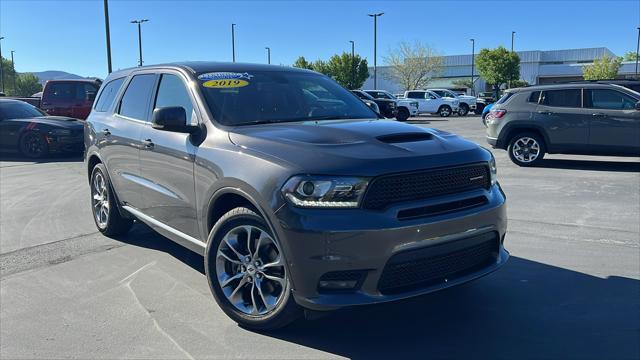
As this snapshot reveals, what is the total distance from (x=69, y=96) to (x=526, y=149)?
14.3m

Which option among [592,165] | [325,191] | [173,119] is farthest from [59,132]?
[592,165]

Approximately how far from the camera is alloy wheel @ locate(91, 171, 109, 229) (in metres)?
5.82

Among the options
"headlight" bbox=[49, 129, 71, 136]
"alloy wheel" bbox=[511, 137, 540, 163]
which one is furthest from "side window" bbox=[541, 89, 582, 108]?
"headlight" bbox=[49, 129, 71, 136]

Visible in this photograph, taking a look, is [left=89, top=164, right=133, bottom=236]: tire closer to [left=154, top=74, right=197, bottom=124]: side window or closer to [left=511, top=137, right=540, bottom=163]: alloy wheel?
[left=154, top=74, right=197, bottom=124]: side window

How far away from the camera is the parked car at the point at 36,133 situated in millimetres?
12836

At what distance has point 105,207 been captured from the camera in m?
5.87

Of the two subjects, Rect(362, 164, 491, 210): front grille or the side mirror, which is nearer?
Rect(362, 164, 491, 210): front grille

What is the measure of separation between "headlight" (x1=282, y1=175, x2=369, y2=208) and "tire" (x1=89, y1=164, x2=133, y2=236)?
3223 mm

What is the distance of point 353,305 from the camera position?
2.96 meters

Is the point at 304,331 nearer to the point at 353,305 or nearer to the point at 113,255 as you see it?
the point at 353,305

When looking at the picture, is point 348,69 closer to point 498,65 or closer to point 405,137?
point 498,65

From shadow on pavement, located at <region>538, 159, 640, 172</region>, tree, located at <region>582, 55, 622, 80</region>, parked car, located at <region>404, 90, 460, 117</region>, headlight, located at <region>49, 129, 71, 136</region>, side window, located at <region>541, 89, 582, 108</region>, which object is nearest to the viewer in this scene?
shadow on pavement, located at <region>538, 159, 640, 172</region>

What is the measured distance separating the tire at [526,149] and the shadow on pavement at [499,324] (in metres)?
7.15

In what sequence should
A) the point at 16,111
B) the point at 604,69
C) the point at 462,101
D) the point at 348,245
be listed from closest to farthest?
the point at 348,245 < the point at 16,111 < the point at 462,101 < the point at 604,69
